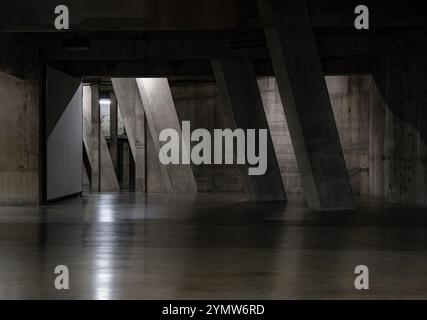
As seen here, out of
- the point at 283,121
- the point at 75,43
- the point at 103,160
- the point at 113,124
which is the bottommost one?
the point at 103,160

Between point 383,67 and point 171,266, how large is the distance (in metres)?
17.9

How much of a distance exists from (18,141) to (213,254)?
14.5 m

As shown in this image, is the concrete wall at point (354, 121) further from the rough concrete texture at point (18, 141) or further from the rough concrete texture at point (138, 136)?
the rough concrete texture at point (18, 141)

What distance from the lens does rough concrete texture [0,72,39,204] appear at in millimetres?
23172

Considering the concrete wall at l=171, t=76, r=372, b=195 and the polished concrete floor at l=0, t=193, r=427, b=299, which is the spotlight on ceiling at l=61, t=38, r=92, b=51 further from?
the concrete wall at l=171, t=76, r=372, b=195

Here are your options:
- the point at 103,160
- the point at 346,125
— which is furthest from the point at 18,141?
the point at 346,125

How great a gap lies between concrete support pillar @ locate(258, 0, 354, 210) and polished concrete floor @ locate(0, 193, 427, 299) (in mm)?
1370

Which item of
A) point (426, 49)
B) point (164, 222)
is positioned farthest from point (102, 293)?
point (426, 49)

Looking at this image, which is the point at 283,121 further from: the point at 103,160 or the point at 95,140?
the point at 95,140

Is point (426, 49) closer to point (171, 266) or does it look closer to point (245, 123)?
point (245, 123)

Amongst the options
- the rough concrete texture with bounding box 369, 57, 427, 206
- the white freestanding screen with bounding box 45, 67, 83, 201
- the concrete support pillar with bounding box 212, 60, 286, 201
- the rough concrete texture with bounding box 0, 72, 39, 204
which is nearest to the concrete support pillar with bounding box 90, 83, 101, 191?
the white freestanding screen with bounding box 45, 67, 83, 201

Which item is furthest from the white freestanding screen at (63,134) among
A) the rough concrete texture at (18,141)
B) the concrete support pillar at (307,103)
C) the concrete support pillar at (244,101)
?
the concrete support pillar at (307,103)

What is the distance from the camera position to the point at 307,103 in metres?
19.6

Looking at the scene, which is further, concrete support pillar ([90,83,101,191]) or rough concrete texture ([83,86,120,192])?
concrete support pillar ([90,83,101,191])
